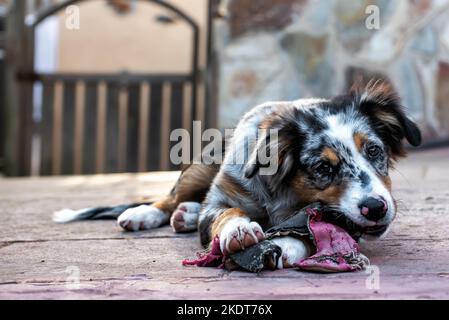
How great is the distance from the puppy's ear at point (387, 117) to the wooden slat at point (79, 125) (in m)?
5.32

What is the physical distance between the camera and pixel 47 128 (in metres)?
8.48

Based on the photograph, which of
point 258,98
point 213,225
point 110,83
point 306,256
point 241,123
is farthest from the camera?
point 110,83

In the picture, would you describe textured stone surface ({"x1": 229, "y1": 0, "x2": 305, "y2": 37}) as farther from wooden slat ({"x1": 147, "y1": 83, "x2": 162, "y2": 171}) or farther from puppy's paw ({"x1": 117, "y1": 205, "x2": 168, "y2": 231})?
puppy's paw ({"x1": 117, "y1": 205, "x2": 168, "y2": 231})

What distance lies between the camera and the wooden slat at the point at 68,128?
8492mm

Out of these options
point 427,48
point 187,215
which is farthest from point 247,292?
point 427,48

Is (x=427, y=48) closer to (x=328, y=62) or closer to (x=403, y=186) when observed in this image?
(x=328, y=62)

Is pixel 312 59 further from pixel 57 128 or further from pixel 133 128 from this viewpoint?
pixel 57 128

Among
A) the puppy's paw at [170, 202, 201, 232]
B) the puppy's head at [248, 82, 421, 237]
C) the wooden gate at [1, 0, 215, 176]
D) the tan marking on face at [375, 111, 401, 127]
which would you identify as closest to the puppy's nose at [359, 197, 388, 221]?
the puppy's head at [248, 82, 421, 237]

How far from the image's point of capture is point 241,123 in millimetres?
4059

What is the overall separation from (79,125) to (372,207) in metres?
6.21

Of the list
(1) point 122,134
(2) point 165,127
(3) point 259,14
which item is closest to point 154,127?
(2) point 165,127

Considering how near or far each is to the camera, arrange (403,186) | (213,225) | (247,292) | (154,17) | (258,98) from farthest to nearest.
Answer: (154,17), (258,98), (403,186), (213,225), (247,292)

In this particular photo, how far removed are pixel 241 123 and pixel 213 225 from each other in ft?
2.72

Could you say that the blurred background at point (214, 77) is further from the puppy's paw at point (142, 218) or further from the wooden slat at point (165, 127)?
the puppy's paw at point (142, 218)
